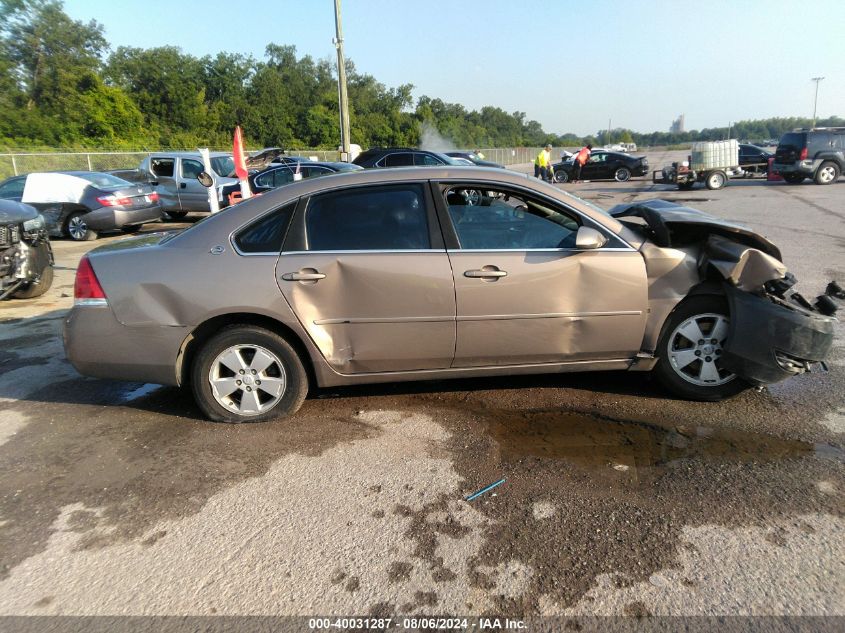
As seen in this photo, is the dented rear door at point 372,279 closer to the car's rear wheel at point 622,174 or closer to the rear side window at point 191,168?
the rear side window at point 191,168

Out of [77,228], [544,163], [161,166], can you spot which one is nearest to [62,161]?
[161,166]

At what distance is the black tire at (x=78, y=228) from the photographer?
13.0m

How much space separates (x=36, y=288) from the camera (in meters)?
7.73

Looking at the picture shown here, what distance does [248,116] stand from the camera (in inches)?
2178

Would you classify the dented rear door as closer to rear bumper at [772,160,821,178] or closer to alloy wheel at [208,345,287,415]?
alloy wheel at [208,345,287,415]

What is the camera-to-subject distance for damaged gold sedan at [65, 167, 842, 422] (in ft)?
12.6

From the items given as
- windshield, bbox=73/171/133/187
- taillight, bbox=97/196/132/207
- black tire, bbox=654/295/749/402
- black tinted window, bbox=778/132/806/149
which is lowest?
black tire, bbox=654/295/749/402

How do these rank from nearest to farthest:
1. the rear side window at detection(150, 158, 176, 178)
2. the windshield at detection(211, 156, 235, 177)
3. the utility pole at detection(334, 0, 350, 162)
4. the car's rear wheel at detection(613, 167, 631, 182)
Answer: the windshield at detection(211, 156, 235, 177), the rear side window at detection(150, 158, 176, 178), the utility pole at detection(334, 0, 350, 162), the car's rear wheel at detection(613, 167, 631, 182)

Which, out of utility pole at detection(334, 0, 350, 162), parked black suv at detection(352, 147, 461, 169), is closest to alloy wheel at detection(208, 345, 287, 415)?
parked black suv at detection(352, 147, 461, 169)

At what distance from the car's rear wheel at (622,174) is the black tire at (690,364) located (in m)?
→ 27.9

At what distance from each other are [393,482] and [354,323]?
43.0 inches

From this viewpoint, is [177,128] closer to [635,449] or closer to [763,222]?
[763,222]

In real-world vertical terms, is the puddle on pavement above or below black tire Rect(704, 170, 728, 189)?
below

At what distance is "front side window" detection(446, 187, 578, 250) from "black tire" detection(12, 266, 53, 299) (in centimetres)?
626
